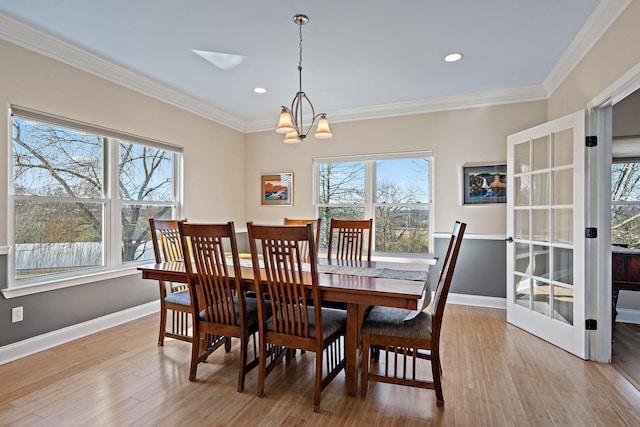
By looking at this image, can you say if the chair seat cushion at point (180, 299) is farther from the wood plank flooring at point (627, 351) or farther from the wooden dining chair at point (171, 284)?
the wood plank flooring at point (627, 351)

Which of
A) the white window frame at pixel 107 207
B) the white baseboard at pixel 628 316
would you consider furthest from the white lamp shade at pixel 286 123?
the white baseboard at pixel 628 316

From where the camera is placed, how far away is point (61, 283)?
2.95 m

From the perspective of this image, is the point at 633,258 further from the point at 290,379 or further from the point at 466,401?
the point at 290,379

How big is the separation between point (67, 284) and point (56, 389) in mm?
1089

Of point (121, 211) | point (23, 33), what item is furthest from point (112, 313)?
point (23, 33)

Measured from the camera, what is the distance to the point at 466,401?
2057 millimetres

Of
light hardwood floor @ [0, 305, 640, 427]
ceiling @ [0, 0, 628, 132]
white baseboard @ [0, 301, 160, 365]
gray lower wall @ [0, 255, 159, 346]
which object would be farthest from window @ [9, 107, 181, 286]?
light hardwood floor @ [0, 305, 640, 427]

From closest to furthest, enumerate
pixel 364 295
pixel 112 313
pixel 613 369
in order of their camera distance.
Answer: pixel 364 295 → pixel 613 369 → pixel 112 313

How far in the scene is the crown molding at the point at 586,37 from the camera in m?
2.25

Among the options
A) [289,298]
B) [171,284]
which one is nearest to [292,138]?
[289,298]

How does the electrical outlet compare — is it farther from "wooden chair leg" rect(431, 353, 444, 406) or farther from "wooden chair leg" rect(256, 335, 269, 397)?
"wooden chair leg" rect(431, 353, 444, 406)

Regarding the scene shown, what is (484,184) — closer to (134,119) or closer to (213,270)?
(213,270)

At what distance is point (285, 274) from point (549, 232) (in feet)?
8.37

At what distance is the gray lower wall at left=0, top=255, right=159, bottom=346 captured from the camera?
2.61m
